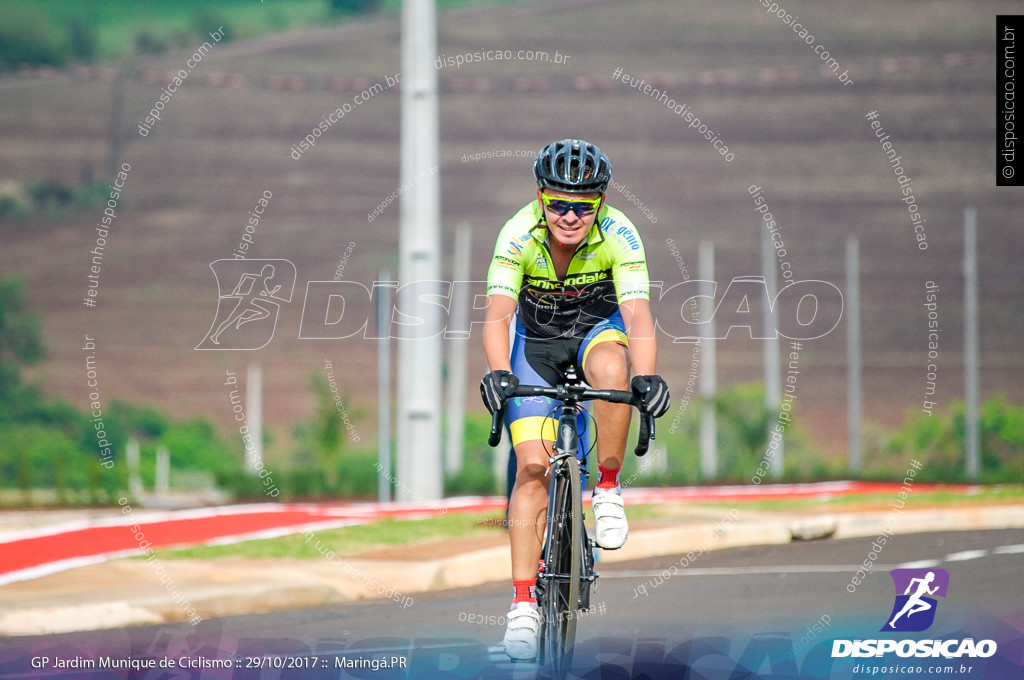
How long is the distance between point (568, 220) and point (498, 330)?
0.58 meters

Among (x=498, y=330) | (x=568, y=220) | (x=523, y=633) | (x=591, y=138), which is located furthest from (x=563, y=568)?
(x=591, y=138)

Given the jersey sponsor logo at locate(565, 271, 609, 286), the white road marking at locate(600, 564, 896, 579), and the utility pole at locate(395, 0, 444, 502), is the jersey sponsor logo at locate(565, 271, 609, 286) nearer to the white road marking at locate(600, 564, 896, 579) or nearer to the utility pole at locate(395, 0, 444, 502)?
the white road marking at locate(600, 564, 896, 579)

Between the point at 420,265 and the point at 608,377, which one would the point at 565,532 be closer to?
the point at 608,377

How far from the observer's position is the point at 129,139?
54.3 meters

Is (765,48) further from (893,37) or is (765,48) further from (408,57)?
(408,57)

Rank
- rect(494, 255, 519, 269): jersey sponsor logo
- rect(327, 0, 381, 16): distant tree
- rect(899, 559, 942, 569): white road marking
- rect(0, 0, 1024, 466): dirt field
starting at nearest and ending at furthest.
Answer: rect(494, 255, 519, 269): jersey sponsor logo → rect(899, 559, 942, 569): white road marking → rect(0, 0, 1024, 466): dirt field → rect(327, 0, 381, 16): distant tree

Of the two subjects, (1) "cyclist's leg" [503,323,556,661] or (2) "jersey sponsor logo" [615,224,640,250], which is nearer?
(1) "cyclist's leg" [503,323,556,661]

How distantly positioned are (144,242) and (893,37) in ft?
100

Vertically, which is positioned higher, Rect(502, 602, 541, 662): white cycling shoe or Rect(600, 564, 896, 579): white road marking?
Rect(502, 602, 541, 662): white cycling shoe

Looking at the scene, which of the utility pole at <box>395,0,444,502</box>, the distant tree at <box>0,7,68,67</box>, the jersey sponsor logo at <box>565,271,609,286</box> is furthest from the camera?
the distant tree at <box>0,7,68,67</box>

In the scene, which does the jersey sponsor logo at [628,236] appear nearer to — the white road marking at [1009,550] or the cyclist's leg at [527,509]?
the cyclist's leg at [527,509]

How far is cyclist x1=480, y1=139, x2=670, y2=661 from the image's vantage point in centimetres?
574

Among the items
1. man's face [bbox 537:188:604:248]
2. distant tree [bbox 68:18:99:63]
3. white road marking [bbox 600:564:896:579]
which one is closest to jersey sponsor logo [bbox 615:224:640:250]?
man's face [bbox 537:188:604:248]

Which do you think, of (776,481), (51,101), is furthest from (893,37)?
(776,481)
